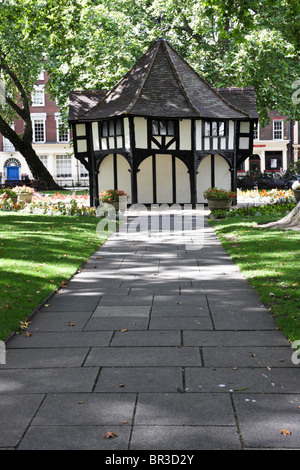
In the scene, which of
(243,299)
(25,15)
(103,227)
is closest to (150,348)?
(243,299)

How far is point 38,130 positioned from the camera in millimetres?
61031

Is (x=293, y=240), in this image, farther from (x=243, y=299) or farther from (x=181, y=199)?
(x=181, y=199)

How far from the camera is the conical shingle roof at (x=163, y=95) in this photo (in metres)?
26.4

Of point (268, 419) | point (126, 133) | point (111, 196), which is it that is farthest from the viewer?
point (126, 133)

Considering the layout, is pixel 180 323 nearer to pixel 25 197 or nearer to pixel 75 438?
pixel 75 438

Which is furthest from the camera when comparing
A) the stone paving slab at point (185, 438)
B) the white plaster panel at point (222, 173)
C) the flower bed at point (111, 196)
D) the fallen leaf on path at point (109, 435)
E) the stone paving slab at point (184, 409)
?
the white plaster panel at point (222, 173)

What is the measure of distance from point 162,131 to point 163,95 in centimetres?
197

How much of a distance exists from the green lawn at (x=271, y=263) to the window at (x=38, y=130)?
152 ft

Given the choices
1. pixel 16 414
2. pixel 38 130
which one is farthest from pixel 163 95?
pixel 38 130

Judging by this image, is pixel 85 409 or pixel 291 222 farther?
pixel 291 222

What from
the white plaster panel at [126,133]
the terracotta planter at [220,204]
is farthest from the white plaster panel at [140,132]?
the terracotta planter at [220,204]

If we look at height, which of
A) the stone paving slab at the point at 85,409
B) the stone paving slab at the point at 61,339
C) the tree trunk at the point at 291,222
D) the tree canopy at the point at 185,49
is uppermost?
the tree canopy at the point at 185,49

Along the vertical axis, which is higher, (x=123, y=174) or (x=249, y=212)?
(x=123, y=174)

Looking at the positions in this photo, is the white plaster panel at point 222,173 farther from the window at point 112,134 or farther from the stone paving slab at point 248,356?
the stone paving slab at point 248,356
